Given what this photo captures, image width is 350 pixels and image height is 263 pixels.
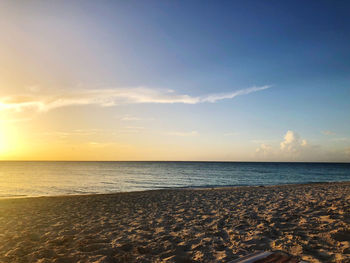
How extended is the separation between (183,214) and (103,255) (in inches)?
175

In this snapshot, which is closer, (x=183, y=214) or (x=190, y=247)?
(x=190, y=247)

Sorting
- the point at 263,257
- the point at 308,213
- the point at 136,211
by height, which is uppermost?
the point at 263,257

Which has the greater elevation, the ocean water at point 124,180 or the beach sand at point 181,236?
the beach sand at point 181,236

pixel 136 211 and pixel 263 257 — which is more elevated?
pixel 263 257

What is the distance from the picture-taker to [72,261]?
16.5 ft

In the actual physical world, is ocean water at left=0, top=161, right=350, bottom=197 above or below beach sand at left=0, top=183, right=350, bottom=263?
below

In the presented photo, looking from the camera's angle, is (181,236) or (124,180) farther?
(124,180)

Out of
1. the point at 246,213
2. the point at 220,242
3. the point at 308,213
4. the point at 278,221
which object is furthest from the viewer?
the point at 246,213

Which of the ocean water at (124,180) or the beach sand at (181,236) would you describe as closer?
the beach sand at (181,236)

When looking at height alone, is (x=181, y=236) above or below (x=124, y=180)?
above

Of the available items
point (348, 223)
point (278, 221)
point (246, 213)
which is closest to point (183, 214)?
point (246, 213)

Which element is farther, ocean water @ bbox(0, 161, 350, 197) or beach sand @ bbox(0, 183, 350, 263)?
ocean water @ bbox(0, 161, 350, 197)

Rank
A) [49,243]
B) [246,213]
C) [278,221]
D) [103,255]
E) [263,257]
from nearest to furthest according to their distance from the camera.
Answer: [263,257] < [103,255] < [49,243] < [278,221] < [246,213]

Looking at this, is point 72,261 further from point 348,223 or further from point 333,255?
point 348,223
